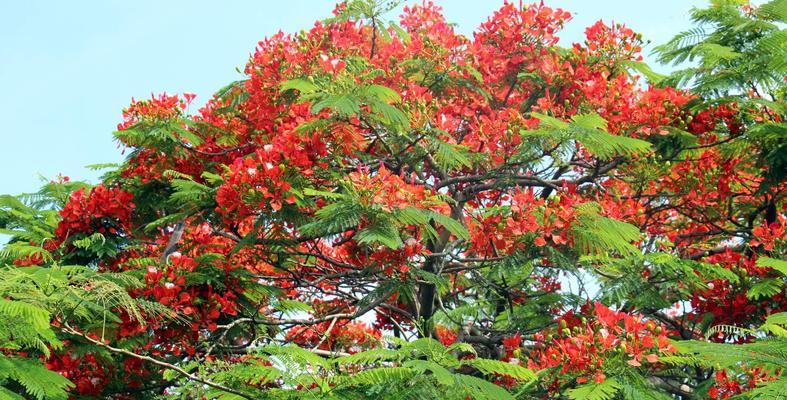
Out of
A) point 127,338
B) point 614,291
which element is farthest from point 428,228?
point 127,338

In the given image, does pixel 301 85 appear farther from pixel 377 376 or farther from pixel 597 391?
pixel 597 391

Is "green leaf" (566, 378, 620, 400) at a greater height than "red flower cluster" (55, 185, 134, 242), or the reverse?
"red flower cluster" (55, 185, 134, 242)

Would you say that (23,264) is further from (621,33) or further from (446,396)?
(621,33)

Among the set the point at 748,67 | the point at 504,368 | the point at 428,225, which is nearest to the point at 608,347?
the point at 504,368

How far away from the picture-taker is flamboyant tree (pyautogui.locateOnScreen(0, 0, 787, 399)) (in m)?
4.84

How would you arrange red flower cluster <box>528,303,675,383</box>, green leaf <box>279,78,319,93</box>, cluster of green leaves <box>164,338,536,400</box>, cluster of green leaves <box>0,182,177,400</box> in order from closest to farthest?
cluster of green leaves <box>0,182,177,400</box>, cluster of green leaves <box>164,338,536,400</box>, red flower cluster <box>528,303,675,383</box>, green leaf <box>279,78,319,93</box>

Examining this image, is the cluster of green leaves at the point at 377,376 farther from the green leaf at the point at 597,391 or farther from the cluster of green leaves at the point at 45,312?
the cluster of green leaves at the point at 45,312

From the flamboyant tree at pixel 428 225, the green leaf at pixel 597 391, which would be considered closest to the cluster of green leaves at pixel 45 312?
the flamboyant tree at pixel 428 225

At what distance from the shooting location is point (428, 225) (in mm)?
5406

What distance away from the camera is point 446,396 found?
4602mm

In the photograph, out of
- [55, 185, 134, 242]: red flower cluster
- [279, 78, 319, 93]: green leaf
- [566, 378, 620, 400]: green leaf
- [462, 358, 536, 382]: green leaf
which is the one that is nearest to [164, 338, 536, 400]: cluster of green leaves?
[462, 358, 536, 382]: green leaf

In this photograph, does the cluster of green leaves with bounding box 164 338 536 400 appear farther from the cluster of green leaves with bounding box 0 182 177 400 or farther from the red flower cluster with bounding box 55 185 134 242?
the red flower cluster with bounding box 55 185 134 242

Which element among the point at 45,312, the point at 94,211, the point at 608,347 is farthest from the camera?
the point at 94,211

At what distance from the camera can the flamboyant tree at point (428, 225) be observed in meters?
4.84
